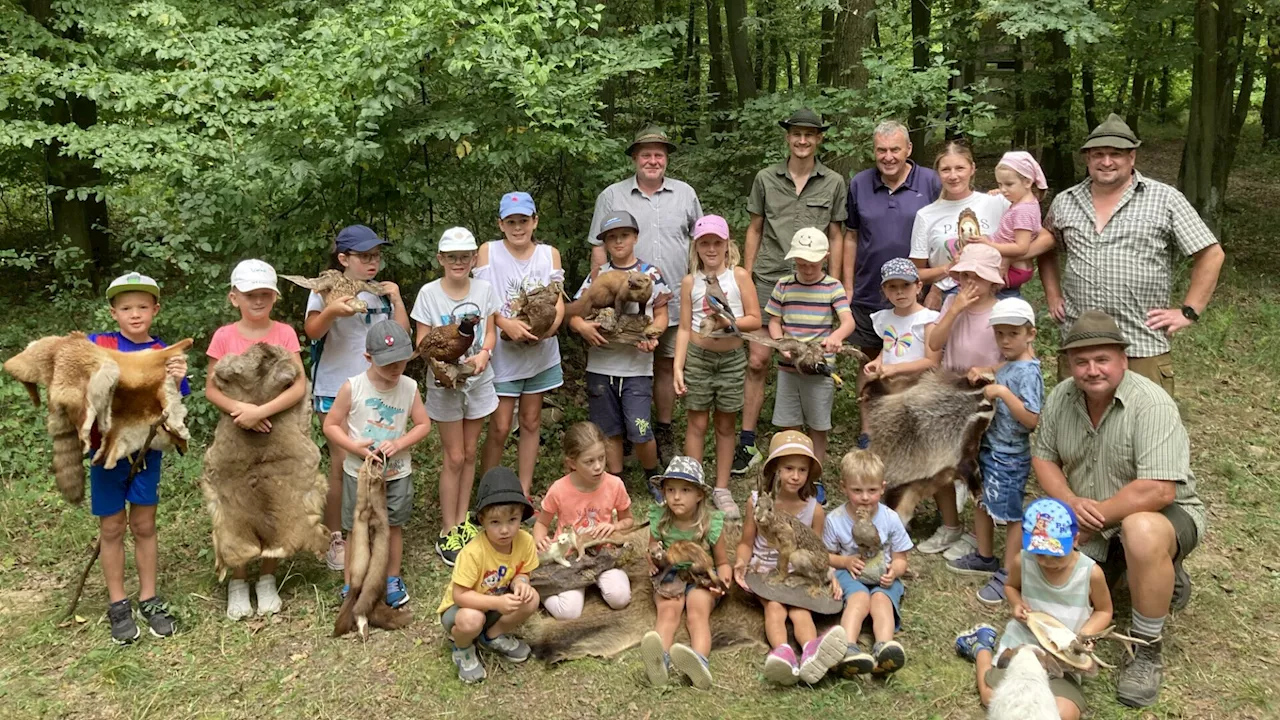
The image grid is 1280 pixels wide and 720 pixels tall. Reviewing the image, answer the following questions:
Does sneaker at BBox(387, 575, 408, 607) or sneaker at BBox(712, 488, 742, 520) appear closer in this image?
sneaker at BBox(387, 575, 408, 607)

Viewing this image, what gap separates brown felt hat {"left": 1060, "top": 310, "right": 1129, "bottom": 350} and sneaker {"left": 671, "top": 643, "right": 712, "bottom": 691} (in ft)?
7.25

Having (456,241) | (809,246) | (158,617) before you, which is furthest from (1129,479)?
(158,617)

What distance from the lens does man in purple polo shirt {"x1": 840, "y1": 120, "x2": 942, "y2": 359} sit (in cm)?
536

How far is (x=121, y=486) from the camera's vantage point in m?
4.20

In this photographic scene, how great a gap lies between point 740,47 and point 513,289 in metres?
7.38

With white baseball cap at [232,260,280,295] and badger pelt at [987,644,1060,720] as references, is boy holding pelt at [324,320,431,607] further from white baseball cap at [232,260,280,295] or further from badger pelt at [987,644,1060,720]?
badger pelt at [987,644,1060,720]

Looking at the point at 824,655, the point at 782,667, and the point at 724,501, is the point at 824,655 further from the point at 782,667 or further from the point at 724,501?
the point at 724,501

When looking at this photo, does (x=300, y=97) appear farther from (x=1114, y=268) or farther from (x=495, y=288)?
(x=1114, y=268)

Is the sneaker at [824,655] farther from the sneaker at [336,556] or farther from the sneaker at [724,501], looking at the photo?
the sneaker at [336,556]

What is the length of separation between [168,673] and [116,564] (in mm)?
681

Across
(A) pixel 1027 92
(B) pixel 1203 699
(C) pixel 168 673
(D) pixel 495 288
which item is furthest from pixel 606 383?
(A) pixel 1027 92

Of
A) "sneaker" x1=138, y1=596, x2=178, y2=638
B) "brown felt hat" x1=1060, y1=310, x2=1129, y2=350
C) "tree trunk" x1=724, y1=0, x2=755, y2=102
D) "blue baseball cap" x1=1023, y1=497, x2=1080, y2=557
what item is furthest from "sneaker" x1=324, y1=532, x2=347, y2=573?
"tree trunk" x1=724, y1=0, x2=755, y2=102

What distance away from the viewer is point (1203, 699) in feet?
12.0

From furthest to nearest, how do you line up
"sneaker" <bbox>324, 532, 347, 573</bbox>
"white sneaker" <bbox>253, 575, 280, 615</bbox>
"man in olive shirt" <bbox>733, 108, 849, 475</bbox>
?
"man in olive shirt" <bbox>733, 108, 849, 475</bbox> → "sneaker" <bbox>324, 532, 347, 573</bbox> → "white sneaker" <bbox>253, 575, 280, 615</bbox>
